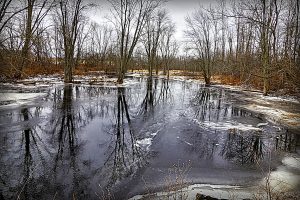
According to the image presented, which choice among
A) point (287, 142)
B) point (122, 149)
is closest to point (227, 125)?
point (287, 142)

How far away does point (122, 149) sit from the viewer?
8.83 m

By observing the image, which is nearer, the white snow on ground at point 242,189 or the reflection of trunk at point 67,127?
the white snow on ground at point 242,189

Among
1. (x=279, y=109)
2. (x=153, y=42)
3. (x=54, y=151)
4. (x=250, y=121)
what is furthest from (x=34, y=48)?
(x=153, y=42)

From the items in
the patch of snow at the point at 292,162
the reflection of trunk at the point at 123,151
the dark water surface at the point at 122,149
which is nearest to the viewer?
the dark water surface at the point at 122,149

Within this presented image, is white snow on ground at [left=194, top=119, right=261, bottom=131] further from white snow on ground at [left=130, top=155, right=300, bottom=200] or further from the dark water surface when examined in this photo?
white snow on ground at [left=130, top=155, right=300, bottom=200]

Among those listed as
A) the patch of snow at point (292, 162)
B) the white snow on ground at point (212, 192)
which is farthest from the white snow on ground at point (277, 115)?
the white snow on ground at point (212, 192)

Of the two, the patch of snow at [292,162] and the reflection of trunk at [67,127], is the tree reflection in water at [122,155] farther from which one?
the patch of snow at [292,162]

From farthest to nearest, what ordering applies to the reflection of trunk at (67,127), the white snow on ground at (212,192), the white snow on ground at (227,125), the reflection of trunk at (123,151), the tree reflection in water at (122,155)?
1. the white snow on ground at (227,125)
2. the reflection of trunk at (67,127)
3. the reflection of trunk at (123,151)
4. the tree reflection in water at (122,155)
5. the white snow on ground at (212,192)

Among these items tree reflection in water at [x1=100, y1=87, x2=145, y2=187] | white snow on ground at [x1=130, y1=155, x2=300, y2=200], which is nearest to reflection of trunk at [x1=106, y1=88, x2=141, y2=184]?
tree reflection in water at [x1=100, y1=87, x2=145, y2=187]

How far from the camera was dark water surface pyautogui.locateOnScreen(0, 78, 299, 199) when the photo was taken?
6.35 metres

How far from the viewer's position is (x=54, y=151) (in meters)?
8.33

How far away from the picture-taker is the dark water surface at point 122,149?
6.35m

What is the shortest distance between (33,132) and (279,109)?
14.8 meters

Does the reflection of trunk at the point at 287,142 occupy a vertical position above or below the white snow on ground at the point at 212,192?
above
